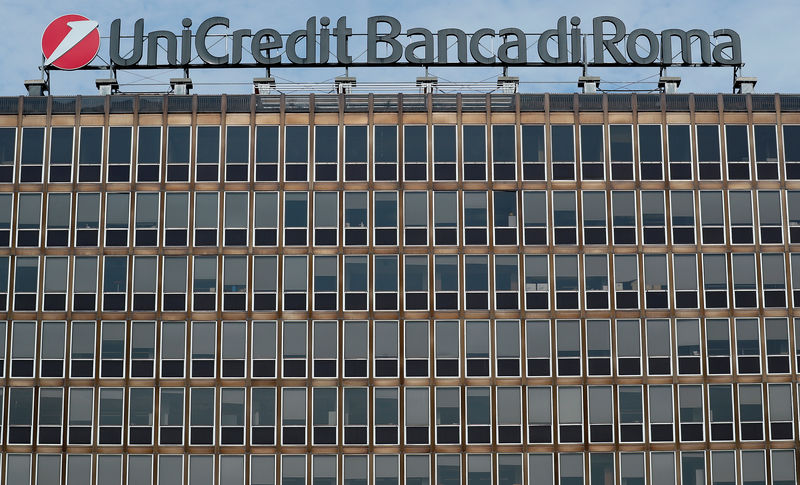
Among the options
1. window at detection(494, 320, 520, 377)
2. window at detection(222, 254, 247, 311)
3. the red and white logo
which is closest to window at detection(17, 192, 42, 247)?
the red and white logo

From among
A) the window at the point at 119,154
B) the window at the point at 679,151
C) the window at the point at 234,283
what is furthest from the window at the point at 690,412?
the window at the point at 119,154

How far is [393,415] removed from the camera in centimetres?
6322

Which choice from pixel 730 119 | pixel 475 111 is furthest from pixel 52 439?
pixel 730 119

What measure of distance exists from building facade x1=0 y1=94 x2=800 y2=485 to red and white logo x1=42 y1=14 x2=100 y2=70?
12.2ft

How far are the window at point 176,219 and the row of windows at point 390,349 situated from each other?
4.84 meters

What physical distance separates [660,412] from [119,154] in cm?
3428

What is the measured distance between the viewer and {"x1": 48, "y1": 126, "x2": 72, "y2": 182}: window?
65.8m

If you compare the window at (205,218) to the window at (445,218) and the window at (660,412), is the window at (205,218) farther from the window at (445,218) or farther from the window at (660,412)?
the window at (660,412)

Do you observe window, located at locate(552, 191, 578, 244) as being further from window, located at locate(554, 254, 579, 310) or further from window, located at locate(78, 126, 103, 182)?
window, located at locate(78, 126, 103, 182)

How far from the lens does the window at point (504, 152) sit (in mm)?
65625

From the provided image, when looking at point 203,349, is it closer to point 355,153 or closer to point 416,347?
point 416,347

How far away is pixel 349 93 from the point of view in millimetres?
67250

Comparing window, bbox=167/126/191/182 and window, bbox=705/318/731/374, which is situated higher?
window, bbox=167/126/191/182

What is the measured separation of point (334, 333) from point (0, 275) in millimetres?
19428
